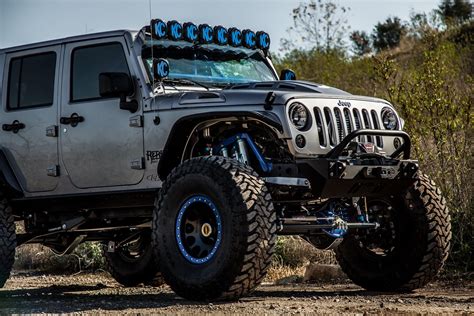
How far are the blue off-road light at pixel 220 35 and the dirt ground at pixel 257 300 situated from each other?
2.19 metres

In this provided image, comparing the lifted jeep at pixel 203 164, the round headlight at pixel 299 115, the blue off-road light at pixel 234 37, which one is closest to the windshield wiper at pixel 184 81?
the lifted jeep at pixel 203 164

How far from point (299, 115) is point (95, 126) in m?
1.90

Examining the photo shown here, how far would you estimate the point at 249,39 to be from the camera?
9664mm

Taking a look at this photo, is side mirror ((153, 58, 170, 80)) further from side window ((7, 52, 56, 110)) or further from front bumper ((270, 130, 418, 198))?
front bumper ((270, 130, 418, 198))

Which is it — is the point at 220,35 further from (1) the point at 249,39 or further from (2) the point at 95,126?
(2) the point at 95,126

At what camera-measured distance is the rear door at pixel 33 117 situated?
30.9ft

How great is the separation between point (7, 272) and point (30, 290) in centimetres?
99

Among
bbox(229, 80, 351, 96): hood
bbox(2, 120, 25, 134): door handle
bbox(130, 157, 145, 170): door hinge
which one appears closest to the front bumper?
bbox(229, 80, 351, 96): hood

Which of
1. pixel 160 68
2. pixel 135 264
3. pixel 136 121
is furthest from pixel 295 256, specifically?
pixel 160 68

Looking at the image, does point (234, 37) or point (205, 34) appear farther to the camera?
point (234, 37)

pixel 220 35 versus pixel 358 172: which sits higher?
pixel 220 35

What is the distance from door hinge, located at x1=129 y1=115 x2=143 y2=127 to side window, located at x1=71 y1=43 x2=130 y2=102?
0.50 metres

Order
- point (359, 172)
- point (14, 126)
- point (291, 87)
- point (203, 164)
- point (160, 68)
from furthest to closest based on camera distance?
1. point (14, 126)
2. point (160, 68)
3. point (291, 87)
4. point (359, 172)
5. point (203, 164)

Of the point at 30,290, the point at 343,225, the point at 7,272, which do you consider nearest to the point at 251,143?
the point at 343,225
